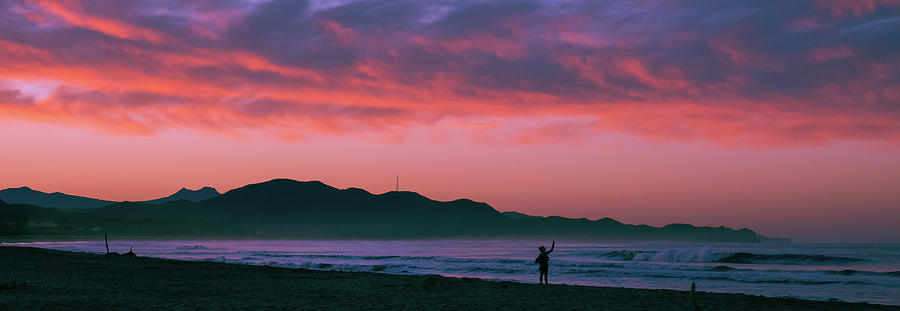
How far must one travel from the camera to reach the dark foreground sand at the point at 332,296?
58.6 feet

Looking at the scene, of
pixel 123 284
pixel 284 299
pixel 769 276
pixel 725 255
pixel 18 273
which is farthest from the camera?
pixel 725 255

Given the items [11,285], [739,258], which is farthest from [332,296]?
[739,258]

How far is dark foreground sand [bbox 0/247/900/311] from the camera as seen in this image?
17859 millimetres

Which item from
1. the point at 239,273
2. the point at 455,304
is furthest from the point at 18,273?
the point at 455,304

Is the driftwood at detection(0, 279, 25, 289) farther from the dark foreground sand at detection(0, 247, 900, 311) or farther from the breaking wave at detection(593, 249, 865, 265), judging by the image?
the breaking wave at detection(593, 249, 865, 265)

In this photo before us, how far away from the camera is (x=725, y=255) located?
2463 inches

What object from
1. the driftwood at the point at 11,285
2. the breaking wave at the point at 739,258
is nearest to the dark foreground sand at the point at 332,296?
the driftwood at the point at 11,285

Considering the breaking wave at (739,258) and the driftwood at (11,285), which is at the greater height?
the driftwood at (11,285)

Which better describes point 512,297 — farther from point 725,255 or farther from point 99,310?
point 725,255

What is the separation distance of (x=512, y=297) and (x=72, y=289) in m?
13.6

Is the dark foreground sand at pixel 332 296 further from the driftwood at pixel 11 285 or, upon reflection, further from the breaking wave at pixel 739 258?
the breaking wave at pixel 739 258

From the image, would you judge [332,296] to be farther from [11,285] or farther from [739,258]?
[739,258]

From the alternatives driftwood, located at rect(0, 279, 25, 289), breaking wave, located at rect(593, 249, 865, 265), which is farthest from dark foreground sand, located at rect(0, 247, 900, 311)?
breaking wave, located at rect(593, 249, 865, 265)

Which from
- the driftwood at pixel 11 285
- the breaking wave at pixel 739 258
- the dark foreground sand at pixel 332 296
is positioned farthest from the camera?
the breaking wave at pixel 739 258
